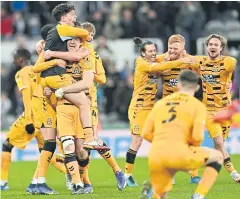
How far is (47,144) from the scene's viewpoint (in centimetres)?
1412

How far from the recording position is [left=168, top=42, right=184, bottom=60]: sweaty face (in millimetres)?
14750

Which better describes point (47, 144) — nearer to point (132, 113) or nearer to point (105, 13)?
point (132, 113)

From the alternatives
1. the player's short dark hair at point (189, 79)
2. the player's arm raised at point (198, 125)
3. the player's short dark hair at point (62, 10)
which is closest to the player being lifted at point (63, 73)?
the player's short dark hair at point (62, 10)

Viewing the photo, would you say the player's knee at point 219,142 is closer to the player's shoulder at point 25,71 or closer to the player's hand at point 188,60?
the player's hand at point 188,60

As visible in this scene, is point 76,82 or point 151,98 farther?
point 151,98

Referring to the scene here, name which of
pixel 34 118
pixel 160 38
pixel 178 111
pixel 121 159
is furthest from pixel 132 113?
pixel 160 38

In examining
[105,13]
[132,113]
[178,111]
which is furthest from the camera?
[105,13]

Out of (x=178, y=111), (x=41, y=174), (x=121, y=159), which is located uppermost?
(x=178, y=111)

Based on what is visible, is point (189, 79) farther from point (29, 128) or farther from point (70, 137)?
point (29, 128)

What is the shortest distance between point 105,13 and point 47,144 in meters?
14.9

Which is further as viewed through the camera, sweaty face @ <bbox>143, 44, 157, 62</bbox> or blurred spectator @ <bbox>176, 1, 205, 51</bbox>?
blurred spectator @ <bbox>176, 1, 205, 51</bbox>

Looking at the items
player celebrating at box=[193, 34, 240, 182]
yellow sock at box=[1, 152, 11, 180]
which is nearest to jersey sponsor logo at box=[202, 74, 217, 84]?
player celebrating at box=[193, 34, 240, 182]

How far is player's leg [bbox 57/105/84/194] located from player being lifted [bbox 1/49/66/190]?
96 cm

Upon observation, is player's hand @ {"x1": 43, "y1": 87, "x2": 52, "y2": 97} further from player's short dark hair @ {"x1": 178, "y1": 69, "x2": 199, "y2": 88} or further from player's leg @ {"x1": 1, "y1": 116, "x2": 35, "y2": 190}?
player's short dark hair @ {"x1": 178, "y1": 69, "x2": 199, "y2": 88}
